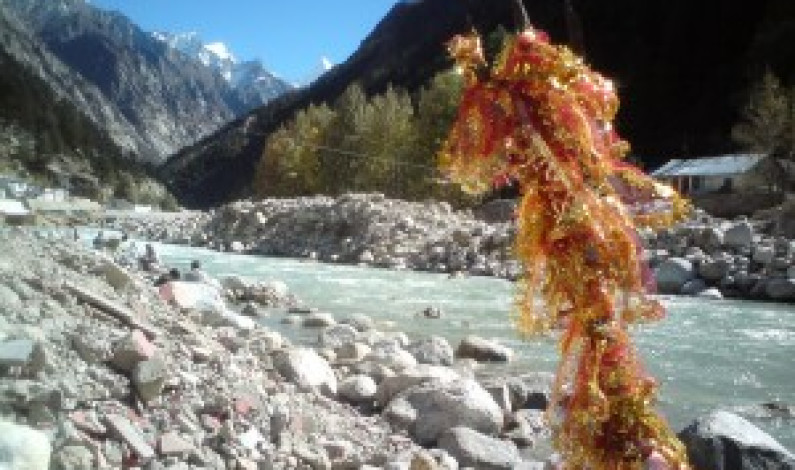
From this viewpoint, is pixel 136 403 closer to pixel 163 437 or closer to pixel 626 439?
pixel 163 437

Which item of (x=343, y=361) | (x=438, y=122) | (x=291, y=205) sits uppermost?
(x=438, y=122)

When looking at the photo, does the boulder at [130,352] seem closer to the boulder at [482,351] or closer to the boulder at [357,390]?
the boulder at [357,390]

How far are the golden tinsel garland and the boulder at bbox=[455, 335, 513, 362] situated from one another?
11765 millimetres

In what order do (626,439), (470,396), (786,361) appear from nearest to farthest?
1. (626,439)
2. (470,396)
3. (786,361)

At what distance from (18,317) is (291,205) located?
45.7 metres

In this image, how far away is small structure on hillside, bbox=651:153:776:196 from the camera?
51.2 metres

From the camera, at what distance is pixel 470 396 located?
9906mm

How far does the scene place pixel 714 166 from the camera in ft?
202

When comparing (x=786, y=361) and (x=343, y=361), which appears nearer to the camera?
(x=343, y=361)

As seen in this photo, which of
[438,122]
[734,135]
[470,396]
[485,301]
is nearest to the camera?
[470,396]

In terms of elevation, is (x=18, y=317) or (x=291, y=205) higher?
(x=291, y=205)

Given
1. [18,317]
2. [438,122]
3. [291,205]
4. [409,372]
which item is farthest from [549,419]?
[438,122]

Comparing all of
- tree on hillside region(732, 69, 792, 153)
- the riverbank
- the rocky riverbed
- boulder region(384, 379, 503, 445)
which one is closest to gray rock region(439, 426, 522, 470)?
the rocky riverbed

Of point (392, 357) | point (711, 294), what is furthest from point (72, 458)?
point (711, 294)
